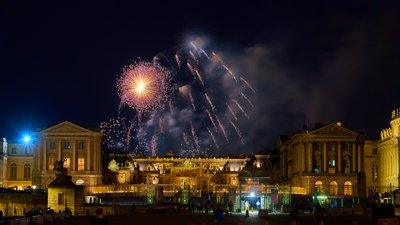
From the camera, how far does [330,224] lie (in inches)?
2301

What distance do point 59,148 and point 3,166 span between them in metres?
12.6

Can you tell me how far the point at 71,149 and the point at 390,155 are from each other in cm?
5692

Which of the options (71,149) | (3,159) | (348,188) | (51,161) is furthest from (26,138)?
(348,188)

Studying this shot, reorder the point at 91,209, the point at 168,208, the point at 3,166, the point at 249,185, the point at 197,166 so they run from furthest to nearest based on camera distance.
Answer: the point at 197,166
the point at 3,166
the point at 249,185
the point at 168,208
the point at 91,209

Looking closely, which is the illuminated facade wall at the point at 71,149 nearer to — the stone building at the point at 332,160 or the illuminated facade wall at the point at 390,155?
the stone building at the point at 332,160

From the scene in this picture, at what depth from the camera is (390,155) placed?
133 metres

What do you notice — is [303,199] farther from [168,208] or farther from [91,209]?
[91,209]

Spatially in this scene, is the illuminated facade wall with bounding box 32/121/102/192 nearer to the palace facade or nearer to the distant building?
the palace facade

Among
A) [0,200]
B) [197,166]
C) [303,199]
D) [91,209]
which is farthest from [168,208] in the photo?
[197,166]

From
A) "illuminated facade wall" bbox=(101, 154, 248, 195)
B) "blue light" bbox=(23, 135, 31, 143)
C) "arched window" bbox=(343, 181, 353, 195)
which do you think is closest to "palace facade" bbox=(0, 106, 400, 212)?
"arched window" bbox=(343, 181, 353, 195)

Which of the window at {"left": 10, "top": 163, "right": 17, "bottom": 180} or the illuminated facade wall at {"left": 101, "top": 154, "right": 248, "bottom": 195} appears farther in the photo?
the illuminated facade wall at {"left": 101, "top": 154, "right": 248, "bottom": 195}

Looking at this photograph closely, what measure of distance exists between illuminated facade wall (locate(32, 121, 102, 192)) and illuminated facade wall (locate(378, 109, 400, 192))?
5133 cm

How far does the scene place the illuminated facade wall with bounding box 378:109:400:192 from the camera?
127 m

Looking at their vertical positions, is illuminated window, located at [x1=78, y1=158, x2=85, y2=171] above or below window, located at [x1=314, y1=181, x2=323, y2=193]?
above
